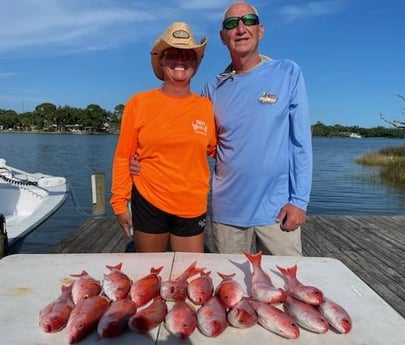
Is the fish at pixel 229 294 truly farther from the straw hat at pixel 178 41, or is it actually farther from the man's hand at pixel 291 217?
the straw hat at pixel 178 41

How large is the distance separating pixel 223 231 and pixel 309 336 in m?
1.36

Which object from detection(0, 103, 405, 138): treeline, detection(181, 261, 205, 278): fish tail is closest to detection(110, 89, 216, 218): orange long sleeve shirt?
detection(181, 261, 205, 278): fish tail

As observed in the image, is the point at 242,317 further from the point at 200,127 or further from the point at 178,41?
the point at 178,41

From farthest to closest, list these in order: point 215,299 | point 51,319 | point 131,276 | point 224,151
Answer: point 224,151 → point 131,276 → point 215,299 → point 51,319

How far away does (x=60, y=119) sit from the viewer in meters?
117

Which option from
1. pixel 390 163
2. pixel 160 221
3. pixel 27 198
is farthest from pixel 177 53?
pixel 390 163

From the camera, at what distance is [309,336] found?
150 centimetres

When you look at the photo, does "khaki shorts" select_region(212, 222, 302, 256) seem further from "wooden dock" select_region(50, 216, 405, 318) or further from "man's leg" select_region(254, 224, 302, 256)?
"wooden dock" select_region(50, 216, 405, 318)

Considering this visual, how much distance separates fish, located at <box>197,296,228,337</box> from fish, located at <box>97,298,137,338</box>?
0.25 meters

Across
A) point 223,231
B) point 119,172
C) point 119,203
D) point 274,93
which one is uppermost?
point 274,93

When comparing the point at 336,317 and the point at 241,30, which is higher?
the point at 241,30

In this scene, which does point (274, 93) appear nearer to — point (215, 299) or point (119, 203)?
point (119, 203)

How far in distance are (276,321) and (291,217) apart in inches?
48.5

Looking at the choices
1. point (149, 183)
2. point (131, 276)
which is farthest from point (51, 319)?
point (149, 183)
